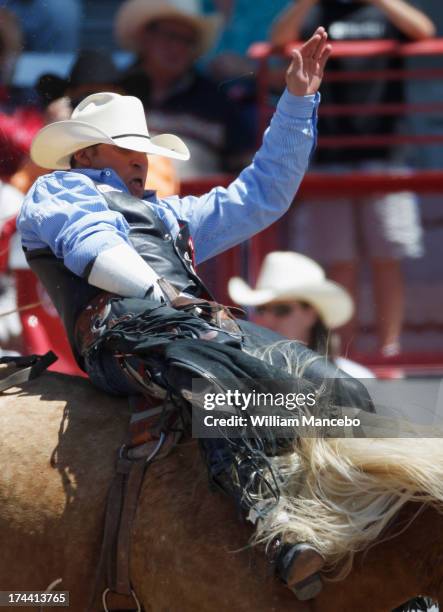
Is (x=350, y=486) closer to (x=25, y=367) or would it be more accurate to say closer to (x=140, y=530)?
(x=140, y=530)

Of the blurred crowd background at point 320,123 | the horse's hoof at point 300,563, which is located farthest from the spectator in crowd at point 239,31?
the horse's hoof at point 300,563

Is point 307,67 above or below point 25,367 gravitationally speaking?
above

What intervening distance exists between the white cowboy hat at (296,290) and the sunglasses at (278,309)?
0.09 ft

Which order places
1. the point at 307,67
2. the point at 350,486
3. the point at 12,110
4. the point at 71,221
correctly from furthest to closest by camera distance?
the point at 12,110, the point at 307,67, the point at 71,221, the point at 350,486

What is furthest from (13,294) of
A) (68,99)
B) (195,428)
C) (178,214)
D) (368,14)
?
(195,428)

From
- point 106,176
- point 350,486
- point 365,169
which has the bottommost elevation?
point 365,169

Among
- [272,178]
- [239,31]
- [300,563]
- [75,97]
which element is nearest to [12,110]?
[75,97]

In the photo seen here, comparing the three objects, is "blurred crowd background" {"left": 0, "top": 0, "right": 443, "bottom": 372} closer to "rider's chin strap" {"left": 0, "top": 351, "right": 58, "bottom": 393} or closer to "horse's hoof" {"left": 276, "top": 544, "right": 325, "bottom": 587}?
"rider's chin strap" {"left": 0, "top": 351, "right": 58, "bottom": 393}

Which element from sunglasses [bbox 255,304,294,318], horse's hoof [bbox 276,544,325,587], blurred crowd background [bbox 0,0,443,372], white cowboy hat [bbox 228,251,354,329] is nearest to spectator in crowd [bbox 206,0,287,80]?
blurred crowd background [bbox 0,0,443,372]

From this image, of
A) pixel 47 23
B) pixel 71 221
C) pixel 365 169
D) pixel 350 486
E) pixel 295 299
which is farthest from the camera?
pixel 365 169

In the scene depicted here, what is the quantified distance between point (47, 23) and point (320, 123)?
216 cm

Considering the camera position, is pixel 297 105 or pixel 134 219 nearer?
pixel 134 219

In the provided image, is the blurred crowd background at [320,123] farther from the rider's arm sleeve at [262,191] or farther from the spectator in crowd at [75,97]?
the rider's arm sleeve at [262,191]

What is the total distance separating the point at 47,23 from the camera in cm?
536
